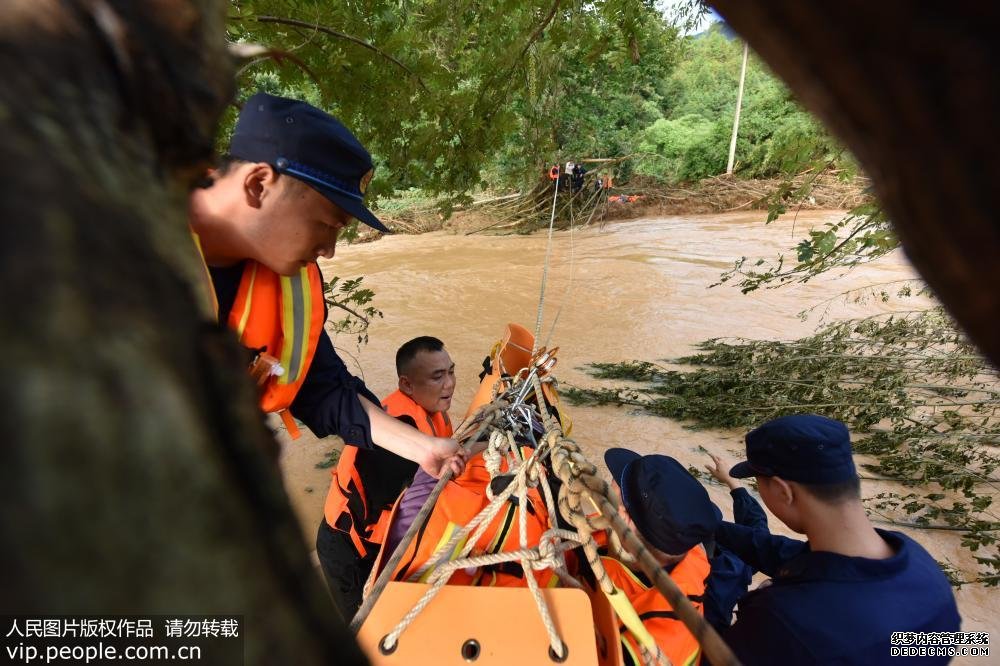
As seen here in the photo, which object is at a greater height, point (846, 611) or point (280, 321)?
point (280, 321)

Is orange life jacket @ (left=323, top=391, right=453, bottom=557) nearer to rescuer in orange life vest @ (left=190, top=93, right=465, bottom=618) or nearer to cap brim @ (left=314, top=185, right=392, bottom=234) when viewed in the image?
rescuer in orange life vest @ (left=190, top=93, right=465, bottom=618)

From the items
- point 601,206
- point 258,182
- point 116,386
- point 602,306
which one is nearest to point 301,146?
point 258,182

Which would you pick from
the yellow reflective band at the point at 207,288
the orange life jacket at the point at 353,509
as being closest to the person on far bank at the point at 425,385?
the orange life jacket at the point at 353,509

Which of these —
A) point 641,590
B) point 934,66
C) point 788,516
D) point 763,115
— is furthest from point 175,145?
point 763,115

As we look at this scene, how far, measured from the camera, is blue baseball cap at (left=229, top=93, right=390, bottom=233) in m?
1.43

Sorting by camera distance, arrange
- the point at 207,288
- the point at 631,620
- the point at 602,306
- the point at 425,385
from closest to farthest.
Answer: the point at 207,288, the point at 631,620, the point at 425,385, the point at 602,306

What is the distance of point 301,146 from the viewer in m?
1.43

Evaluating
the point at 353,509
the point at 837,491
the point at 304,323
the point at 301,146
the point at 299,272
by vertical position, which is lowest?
the point at 353,509

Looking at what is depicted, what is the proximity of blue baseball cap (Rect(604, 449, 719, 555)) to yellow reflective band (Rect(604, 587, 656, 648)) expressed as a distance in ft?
1.52

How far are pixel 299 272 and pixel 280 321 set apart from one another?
0.61 feet

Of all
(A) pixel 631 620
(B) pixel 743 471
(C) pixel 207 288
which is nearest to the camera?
(C) pixel 207 288

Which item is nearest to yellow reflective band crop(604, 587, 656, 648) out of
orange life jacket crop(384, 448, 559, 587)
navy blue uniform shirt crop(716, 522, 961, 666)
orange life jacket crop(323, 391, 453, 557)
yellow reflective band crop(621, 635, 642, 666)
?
yellow reflective band crop(621, 635, 642, 666)

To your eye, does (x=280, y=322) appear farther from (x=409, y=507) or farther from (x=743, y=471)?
(x=743, y=471)

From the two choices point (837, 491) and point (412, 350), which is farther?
point (412, 350)
